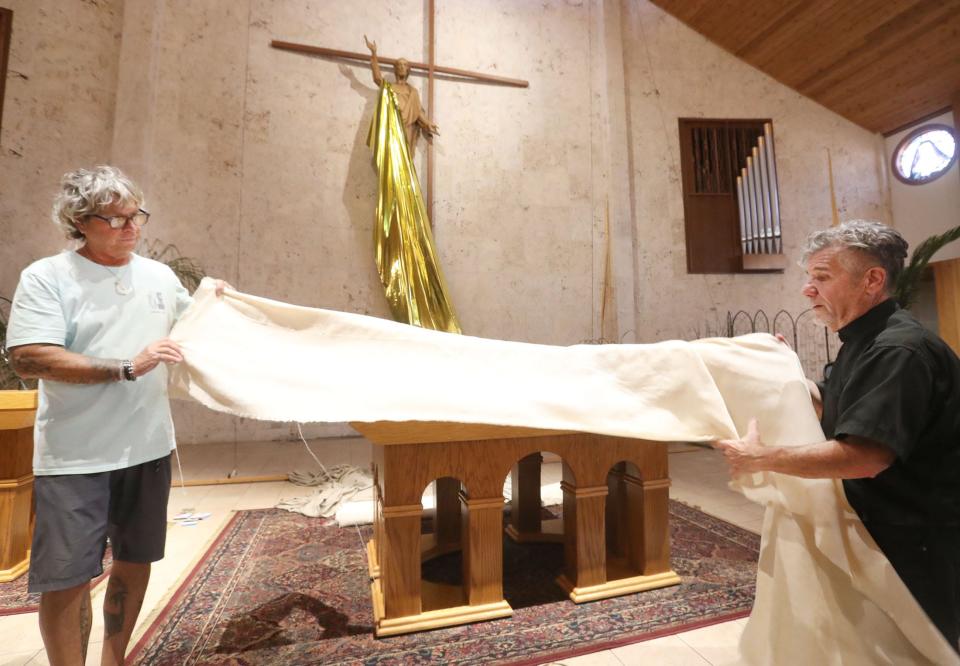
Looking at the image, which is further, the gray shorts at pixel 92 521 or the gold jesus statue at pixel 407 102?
the gold jesus statue at pixel 407 102

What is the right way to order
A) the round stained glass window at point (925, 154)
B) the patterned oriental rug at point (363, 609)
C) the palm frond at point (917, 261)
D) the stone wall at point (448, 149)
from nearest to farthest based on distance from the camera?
the patterned oriental rug at point (363, 609) → the palm frond at point (917, 261) → the stone wall at point (448, 149) → the round stained glass window at point (925, 154)

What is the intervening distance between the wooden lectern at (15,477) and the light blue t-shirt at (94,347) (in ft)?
3.54

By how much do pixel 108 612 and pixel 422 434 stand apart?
941mm

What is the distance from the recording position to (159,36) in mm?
4258

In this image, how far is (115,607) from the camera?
1.25m

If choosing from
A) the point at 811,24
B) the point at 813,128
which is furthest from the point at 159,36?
the point at 813,128

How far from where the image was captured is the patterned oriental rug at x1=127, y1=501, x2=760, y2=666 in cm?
138

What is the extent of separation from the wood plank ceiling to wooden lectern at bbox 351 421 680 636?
5191 millimetres

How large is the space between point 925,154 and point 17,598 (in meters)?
8.17

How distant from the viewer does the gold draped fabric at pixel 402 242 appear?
4.29m

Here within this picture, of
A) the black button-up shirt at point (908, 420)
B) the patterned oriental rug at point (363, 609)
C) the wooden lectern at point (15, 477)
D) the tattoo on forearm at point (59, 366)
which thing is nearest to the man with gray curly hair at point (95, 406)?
the tattoo on forearm at point (59, 366)

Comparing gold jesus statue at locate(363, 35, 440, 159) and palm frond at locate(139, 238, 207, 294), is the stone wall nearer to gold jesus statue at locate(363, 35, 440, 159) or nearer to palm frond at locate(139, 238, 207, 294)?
palm frond at locate(139, 238, 207, 294)

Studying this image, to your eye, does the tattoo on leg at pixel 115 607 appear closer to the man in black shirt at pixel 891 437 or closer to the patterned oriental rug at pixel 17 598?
the patterned oriental rug at pixel 17 598

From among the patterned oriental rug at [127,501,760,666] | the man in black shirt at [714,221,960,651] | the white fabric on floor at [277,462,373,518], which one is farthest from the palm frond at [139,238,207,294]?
the man in black shirt at [714,221,960,651]
